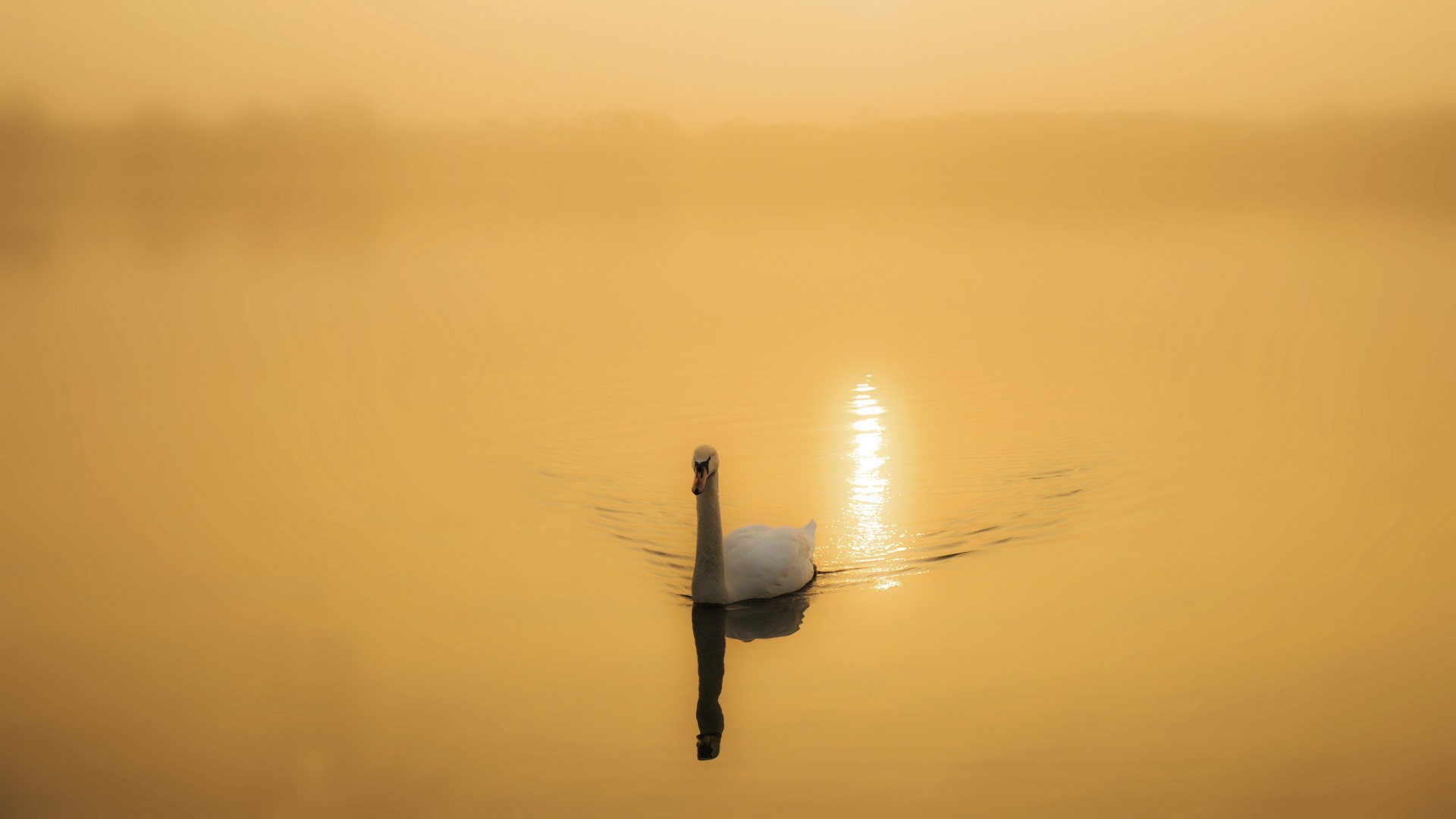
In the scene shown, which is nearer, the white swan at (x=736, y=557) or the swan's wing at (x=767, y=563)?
the white swan at (x=736, y=557)

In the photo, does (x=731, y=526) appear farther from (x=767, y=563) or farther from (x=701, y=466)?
(x=701, y=466)

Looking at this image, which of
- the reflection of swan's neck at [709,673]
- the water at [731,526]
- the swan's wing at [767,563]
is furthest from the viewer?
the swan's wing at [767,563]

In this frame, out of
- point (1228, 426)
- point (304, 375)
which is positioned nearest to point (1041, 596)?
point (1228, 426)

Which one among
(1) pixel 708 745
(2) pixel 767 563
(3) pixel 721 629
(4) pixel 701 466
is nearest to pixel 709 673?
(3) pixel 721 629

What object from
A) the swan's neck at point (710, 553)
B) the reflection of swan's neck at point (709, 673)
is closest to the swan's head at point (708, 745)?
the reflection of swan's neck at point (709, 673)

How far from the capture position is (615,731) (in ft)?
19.3

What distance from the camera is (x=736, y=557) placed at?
734 centimetres

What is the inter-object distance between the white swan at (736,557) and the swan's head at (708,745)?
1.37 meters

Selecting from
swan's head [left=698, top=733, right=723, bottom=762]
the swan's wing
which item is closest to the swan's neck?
the swan's wing

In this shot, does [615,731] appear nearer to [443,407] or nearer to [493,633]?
[493,633]

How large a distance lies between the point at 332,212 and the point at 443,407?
34148 mm

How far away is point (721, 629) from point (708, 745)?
4.02 feet

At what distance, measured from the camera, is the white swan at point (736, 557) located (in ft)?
22.8

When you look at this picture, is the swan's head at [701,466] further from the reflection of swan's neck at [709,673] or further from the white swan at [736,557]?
the reflection of swan's neck at [709,673]
